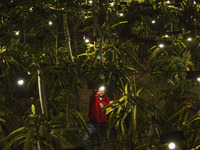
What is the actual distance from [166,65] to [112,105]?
6.39ft

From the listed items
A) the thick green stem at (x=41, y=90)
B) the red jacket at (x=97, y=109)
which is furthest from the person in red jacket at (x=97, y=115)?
the thick green stem at (x=41, y=90)

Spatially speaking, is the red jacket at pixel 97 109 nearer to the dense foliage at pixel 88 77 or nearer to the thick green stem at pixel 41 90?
the dense foliage at pixel 88 77

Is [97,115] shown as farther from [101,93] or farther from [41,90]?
[41,90]

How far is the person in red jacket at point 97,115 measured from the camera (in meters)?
4.30

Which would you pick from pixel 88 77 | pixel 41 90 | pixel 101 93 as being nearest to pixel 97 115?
pixel 101 93

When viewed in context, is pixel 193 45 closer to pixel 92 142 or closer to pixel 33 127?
pixel 92 142

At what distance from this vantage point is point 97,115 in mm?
4340

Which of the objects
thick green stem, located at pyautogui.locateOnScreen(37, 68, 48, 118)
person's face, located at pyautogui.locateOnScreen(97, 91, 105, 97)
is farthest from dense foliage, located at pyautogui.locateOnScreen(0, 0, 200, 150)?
person's face, located at pyautogui.locateOnScreen(97, 91, 105, 97)

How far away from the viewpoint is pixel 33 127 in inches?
133

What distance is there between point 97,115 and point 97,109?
121mm

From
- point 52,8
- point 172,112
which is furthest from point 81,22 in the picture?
point 172,112

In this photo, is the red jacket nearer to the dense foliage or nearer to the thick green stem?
the dense foliage

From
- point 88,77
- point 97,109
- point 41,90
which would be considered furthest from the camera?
point 88,77

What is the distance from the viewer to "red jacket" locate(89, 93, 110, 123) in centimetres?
434
